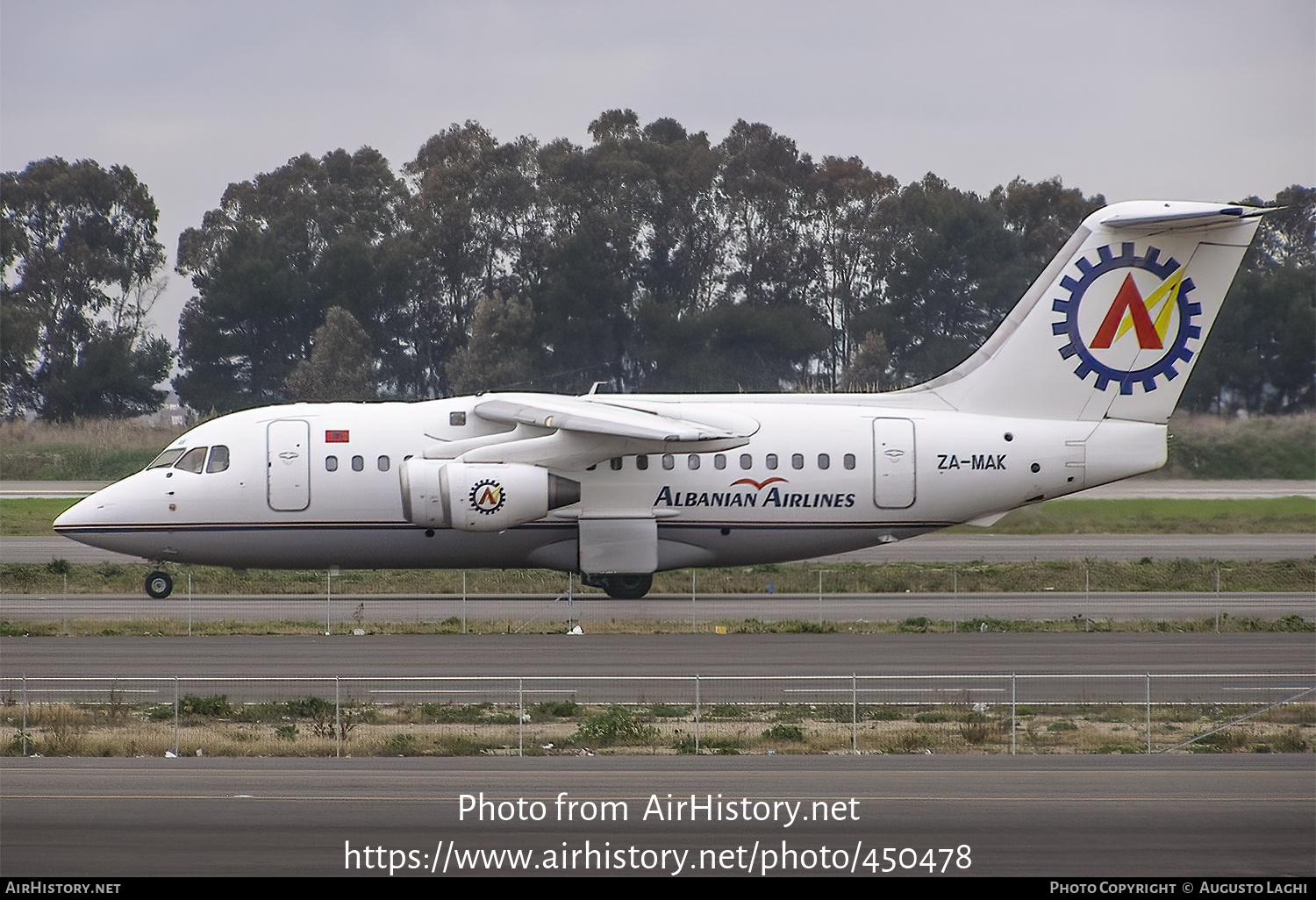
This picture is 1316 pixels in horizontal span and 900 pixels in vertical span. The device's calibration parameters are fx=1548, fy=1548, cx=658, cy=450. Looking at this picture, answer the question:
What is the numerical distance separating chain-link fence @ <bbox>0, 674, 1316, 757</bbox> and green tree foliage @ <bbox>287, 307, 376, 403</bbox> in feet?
159

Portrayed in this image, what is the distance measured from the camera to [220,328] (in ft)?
250

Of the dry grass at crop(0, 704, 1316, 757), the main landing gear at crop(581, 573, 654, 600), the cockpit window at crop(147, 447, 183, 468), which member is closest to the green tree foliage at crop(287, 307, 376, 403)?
the cockpit window at crop(147, 447, 183, 468)

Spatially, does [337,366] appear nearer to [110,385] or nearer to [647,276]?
[110,385]

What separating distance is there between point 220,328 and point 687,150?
2712 centimetres

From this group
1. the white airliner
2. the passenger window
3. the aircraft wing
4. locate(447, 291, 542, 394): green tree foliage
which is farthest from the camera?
locate(447, 291, 542, 394): green tree foliage

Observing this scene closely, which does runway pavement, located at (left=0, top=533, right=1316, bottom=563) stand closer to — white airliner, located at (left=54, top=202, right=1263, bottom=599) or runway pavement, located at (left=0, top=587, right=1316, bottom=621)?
runway pavement, located at (left=0, top=587, right=1316, bottom=621)

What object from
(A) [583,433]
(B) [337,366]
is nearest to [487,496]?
(A) [583,433]

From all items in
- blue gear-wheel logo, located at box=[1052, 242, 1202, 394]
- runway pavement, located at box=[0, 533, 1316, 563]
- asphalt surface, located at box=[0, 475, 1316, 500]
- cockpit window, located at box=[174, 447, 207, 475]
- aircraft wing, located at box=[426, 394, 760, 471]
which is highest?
blue gear-wheel logo, located at box=[1052, 242, 1202, 394]

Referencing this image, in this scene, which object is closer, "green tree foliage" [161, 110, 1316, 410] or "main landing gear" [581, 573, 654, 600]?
"main landing gear" [581, 573, 654, 600]

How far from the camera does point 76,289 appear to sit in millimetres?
80938

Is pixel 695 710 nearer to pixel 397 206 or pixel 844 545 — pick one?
pixel 844 545

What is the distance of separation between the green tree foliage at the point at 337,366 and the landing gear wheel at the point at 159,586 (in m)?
36.5

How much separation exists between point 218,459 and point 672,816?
66.0 feet

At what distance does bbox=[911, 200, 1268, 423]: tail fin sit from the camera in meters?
31.2
